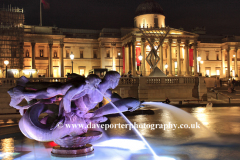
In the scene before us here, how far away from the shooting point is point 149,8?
245 ft

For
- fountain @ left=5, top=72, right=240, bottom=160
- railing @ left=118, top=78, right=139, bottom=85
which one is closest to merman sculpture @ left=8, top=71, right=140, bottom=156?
fountain @ left=5, top=72, right=240, bottom=160

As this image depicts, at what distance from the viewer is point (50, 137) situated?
727 cm

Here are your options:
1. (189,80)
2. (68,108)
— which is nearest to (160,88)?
(189,80)

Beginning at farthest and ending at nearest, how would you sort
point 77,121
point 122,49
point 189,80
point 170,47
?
point 122,49 < point 170,47 < point 189,80 < point 77,121

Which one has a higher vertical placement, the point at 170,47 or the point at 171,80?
the point at 170,47

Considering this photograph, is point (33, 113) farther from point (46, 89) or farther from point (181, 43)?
point (181, 43)

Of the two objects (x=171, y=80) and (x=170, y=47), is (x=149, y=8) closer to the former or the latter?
(x=170, y=47)

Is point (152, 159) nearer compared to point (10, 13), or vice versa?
point (152, 159)

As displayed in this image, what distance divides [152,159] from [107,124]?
6.99 m

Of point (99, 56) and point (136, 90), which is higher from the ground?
point (99, 56)

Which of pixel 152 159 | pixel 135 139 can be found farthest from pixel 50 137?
pixel 135 139

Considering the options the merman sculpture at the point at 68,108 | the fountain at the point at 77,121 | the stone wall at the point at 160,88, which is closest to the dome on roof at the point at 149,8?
the stone wall at the point at 160,88

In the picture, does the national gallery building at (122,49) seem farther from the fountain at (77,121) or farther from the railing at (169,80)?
the fountain at (77,121)

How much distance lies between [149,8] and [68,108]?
7094 cm
